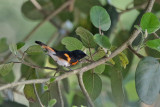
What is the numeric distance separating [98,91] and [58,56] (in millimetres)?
157

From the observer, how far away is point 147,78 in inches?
22.6

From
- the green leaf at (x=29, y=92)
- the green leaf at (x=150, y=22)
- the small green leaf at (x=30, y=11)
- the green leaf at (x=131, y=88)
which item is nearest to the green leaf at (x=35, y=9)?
the small green leaf at (x=30, y=11)

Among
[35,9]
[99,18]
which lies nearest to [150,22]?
[99,18]

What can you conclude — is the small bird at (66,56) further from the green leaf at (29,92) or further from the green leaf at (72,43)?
the green leaf at (29,92)

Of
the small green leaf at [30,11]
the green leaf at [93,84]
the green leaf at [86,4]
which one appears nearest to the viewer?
the green leaf at [93,84]

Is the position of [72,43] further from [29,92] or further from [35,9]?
[35,9]

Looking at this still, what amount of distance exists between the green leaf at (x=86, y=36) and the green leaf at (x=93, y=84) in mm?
95

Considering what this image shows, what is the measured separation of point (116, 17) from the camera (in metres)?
0.96

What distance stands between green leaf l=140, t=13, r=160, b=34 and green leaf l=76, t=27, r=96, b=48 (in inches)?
4.0

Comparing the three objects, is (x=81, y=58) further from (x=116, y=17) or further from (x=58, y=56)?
(x=116, y=17)

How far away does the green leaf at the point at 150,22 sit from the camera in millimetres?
567

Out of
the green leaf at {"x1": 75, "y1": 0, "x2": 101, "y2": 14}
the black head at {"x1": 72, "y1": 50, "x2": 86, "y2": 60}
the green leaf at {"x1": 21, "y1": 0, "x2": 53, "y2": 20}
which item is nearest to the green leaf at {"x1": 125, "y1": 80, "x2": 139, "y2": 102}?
the green leaf at {"x1": 75, "y1": 0, "x2": 101, "y2": 14}

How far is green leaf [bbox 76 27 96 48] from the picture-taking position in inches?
23.7

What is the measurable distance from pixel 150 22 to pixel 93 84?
0.20 meters
